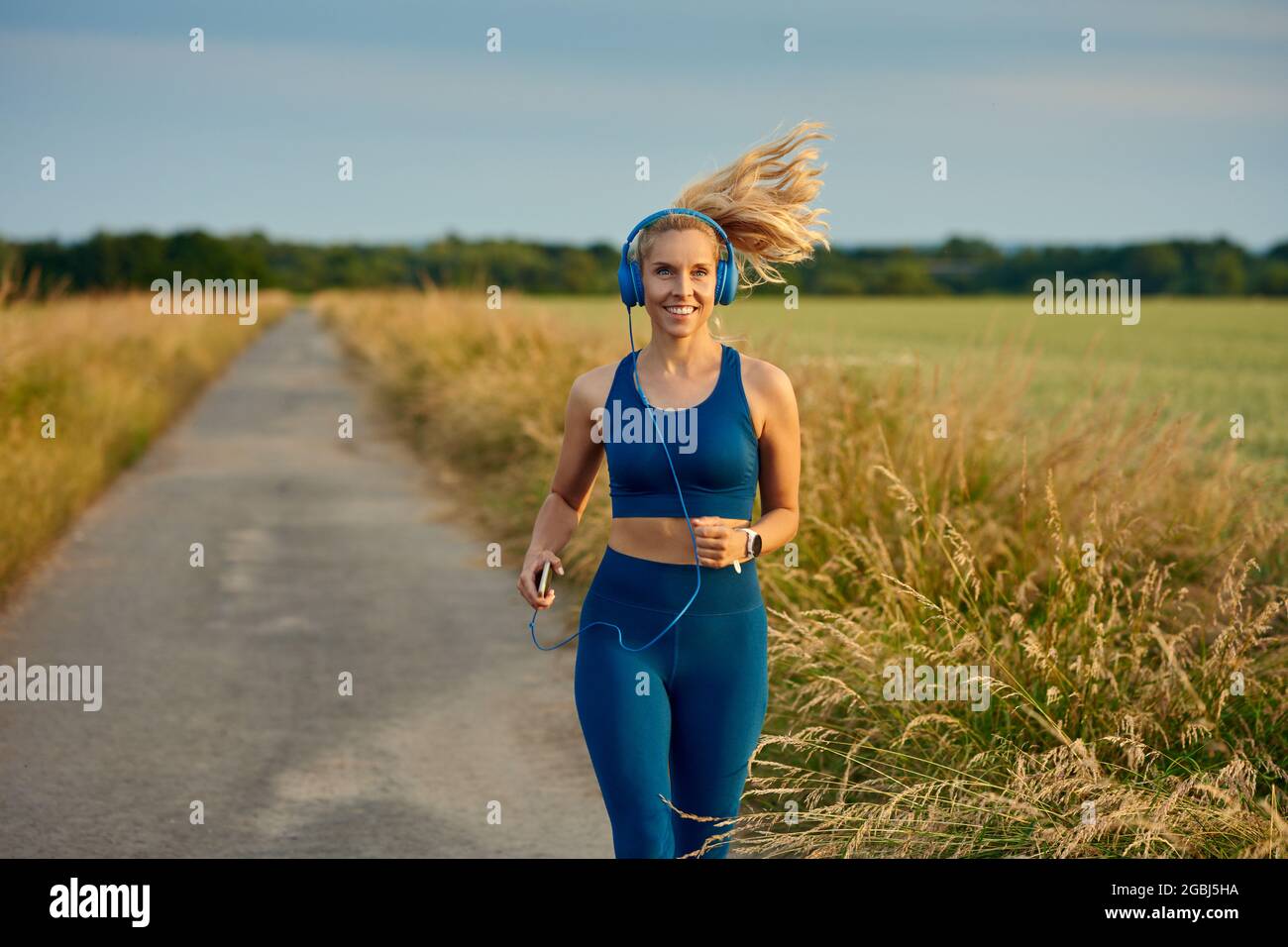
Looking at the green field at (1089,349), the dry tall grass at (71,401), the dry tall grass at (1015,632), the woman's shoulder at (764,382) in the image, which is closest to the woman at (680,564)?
the woman's shoulder at (764,382)

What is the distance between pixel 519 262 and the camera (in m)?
31.5

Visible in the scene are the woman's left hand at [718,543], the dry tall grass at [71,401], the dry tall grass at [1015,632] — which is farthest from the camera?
the dry tall grass at [71,401]

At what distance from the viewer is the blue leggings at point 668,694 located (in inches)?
113

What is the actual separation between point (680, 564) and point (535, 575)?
1.16 feet

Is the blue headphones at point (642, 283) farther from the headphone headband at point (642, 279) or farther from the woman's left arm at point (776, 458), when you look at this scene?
the woman's left arm at point (776, 458)

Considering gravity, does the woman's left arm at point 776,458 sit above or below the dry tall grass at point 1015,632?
above

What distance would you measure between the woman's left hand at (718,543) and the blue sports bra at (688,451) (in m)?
0.14

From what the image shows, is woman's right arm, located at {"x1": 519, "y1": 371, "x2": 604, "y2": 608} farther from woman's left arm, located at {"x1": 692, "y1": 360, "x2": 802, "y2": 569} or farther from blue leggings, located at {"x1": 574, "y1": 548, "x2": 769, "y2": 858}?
woman's left arm, located at {"x1": 692, "y1": 360, "x2": 802, "y2": 569}

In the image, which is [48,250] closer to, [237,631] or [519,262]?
[519,262]

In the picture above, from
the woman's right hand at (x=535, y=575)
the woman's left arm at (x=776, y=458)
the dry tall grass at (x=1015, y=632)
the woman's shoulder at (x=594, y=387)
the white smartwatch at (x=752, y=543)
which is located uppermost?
the woman's shoulder at (x=594, y=387)

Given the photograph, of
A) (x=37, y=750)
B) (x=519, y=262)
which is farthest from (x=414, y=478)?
(x=519, y=262)

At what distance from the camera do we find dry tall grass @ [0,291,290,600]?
9219 mm
